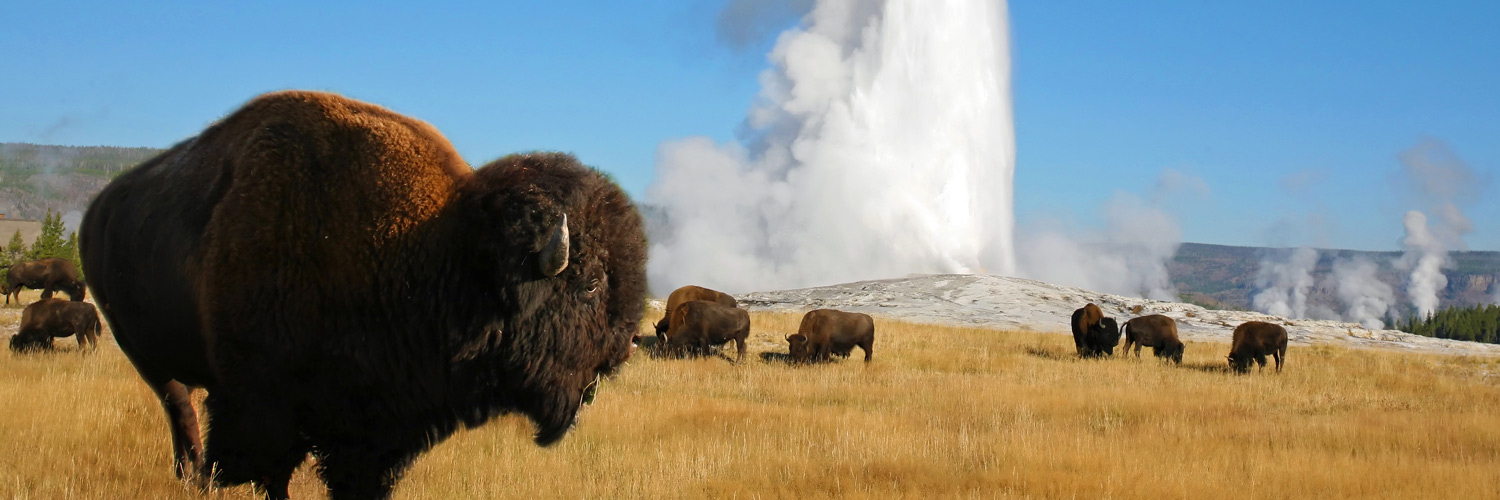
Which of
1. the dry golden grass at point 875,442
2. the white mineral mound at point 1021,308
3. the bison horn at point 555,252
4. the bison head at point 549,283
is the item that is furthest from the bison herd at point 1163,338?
the bison horn at point 555,252

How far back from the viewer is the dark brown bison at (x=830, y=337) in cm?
1755

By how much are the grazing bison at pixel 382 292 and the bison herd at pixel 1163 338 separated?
17.7m

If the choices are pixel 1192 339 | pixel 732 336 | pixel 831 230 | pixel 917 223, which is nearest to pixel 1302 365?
pixel 1192 339

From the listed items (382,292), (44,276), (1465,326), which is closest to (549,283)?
(382,292)

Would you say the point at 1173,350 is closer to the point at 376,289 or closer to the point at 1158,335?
the point at 1158,335

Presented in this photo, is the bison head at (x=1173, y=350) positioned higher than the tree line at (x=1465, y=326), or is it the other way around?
the tree line at (x=1465, y=326)

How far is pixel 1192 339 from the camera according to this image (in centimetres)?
2619

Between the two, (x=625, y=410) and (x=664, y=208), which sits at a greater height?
(x=664, y=208)

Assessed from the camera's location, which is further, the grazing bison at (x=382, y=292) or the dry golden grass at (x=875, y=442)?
the dry golden grass at (x=875, y=442)

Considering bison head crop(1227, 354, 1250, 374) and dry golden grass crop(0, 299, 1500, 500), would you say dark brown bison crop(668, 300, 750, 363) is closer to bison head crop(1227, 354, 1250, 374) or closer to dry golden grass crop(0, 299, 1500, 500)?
dry golden grass crop(0, 299, 1500, 500)

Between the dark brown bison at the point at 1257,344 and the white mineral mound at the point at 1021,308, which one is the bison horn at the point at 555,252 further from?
the white mineral mound at the point at 1021,308

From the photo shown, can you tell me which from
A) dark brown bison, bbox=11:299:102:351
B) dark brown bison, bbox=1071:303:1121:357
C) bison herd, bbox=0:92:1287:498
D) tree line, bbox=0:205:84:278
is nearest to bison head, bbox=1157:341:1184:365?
dark brown bison, bbox=1071:303:1121:357

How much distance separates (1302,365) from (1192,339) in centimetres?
675

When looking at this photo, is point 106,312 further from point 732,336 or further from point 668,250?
point 668,250
